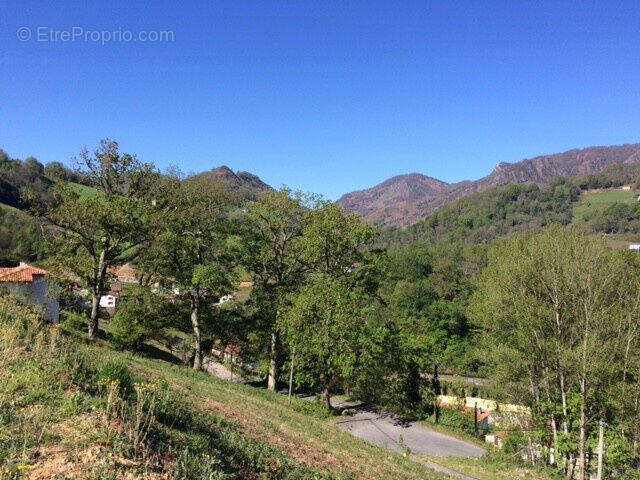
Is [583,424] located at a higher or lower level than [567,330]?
lower

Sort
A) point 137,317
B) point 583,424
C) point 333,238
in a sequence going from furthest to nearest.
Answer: point 333,238, point 137,317, point 583,424

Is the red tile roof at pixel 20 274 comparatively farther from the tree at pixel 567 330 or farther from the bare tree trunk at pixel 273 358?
the tree at pixel 567 330

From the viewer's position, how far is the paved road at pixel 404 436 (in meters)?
22.9

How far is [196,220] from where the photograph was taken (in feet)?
87.2

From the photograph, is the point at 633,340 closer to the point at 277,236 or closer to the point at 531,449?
the point at 531,449

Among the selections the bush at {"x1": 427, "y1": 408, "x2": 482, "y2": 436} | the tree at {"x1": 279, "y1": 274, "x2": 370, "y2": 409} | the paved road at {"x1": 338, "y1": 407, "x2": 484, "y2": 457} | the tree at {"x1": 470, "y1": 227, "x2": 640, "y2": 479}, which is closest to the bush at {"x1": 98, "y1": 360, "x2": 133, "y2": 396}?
the paved road at {"x1": 338, "y1": 407, "x2": 484, "y2": 457}

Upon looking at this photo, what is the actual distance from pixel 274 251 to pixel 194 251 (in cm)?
537

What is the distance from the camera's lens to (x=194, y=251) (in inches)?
1032

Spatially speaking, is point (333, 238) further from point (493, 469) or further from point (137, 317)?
point (493, 469)

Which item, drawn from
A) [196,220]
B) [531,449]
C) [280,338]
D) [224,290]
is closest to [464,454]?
[531,449]

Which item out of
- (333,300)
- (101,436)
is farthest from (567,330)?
(101,436)

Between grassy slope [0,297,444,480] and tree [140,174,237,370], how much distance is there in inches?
535

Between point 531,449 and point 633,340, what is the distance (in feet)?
26.0

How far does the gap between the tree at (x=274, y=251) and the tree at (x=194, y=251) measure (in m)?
1.73
